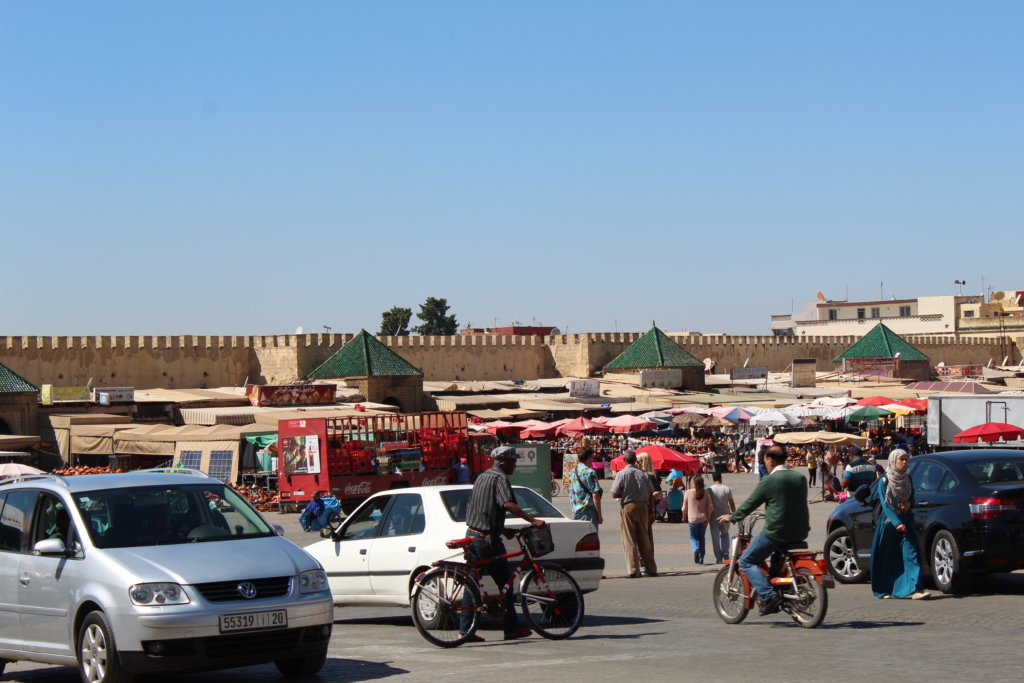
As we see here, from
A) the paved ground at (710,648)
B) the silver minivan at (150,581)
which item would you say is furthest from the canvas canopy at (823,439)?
the silver minivan at (150,581)

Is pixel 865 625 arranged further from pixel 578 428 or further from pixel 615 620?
pixel 578 428

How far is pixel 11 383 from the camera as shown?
112ft

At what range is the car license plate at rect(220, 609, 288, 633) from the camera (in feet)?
21.5

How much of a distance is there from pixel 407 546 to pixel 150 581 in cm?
297

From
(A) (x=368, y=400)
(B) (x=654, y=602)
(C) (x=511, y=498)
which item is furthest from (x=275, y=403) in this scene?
(C) (x=511, y=498)

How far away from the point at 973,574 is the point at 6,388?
28.9 meters

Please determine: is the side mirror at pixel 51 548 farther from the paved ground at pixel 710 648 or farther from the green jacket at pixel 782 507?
the green jacket at pixel 782 507

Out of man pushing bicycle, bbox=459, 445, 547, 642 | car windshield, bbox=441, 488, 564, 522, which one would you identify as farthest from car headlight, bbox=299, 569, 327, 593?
car windshield, bbox=441, 488, 564, 522

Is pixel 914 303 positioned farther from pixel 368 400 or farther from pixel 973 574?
pixel 973 574

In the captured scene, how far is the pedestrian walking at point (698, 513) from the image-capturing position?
13.9 m

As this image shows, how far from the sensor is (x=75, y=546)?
7.06 metres

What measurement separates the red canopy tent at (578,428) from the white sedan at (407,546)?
844 inches

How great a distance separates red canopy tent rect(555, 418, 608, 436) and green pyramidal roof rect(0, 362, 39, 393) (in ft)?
45.2

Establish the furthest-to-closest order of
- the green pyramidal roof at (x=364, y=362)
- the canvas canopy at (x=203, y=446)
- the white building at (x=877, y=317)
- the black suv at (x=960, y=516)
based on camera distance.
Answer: the white building at (x=877, y=317) < the green pyramidal roof at (x=364, y=362) < the canvas canopy at (x=203, y=446) < the black suv at (x=960, y=516)
